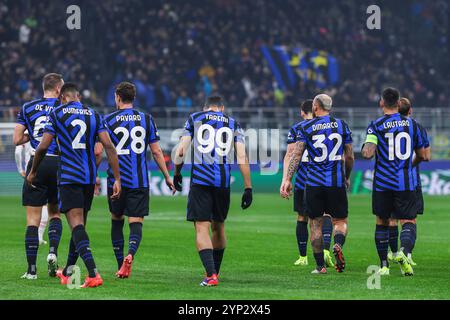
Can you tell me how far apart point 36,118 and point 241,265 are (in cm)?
372

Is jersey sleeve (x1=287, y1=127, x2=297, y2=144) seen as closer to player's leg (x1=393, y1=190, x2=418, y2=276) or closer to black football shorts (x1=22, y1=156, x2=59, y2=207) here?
player's leg (x1=393, y1=190, x2=418, y2=276)

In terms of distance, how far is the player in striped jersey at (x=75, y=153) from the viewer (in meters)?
11.4

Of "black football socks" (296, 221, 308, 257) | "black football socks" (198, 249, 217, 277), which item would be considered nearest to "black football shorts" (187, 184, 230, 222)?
"black football socks" (198, 249, 217, 277)

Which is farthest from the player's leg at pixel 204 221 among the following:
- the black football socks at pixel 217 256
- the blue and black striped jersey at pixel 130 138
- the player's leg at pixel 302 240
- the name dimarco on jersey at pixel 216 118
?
the player's leg at pixel 302 240

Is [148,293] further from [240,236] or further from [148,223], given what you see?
[148,223]

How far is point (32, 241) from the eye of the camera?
498 inches

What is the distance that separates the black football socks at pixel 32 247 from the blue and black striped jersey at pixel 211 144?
227 centimetres

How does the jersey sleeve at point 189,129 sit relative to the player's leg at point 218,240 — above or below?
above

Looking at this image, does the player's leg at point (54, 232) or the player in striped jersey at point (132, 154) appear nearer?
the player in striped jersey at point (132, 154)

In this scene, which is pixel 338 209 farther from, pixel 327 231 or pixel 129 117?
pixel 129 117

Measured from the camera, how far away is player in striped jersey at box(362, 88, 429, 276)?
42.9 feet

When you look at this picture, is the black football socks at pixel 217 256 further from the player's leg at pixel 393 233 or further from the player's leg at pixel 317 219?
the player's leg at pixel 393 233

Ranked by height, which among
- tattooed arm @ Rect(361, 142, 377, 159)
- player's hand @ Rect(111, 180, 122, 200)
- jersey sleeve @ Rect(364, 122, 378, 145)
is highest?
jersey sleeve @ Rect(364, 122, 378, 145)

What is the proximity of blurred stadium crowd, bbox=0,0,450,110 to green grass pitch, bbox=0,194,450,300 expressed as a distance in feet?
39.1
